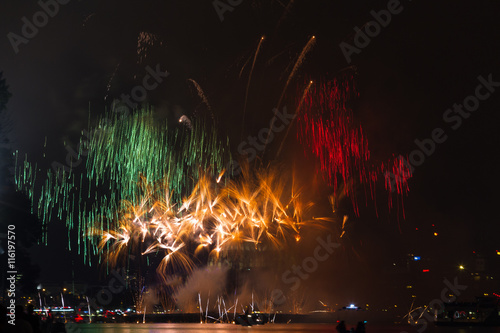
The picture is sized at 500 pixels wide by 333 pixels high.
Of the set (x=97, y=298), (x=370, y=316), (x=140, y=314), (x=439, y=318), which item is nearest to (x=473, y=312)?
(x=439, y=318)

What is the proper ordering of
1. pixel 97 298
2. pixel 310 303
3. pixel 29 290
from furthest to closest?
pixel 97 298, pixel 310 303, pixel 29 290

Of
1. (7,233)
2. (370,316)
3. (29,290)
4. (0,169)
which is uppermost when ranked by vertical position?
(0,169)

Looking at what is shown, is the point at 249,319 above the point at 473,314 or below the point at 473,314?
above

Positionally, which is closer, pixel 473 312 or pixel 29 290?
pixel 29 290

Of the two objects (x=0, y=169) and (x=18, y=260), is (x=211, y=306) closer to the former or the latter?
(x=18, y=260)

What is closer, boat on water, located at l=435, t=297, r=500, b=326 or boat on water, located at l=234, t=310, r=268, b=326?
boat on water, located at l=234, t=310, r=268, b=326

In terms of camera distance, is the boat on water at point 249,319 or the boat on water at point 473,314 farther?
the boat on water at point 473,314

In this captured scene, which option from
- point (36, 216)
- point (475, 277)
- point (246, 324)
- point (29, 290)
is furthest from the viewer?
point (475, 277)

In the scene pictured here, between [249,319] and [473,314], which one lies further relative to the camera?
[473,314]
